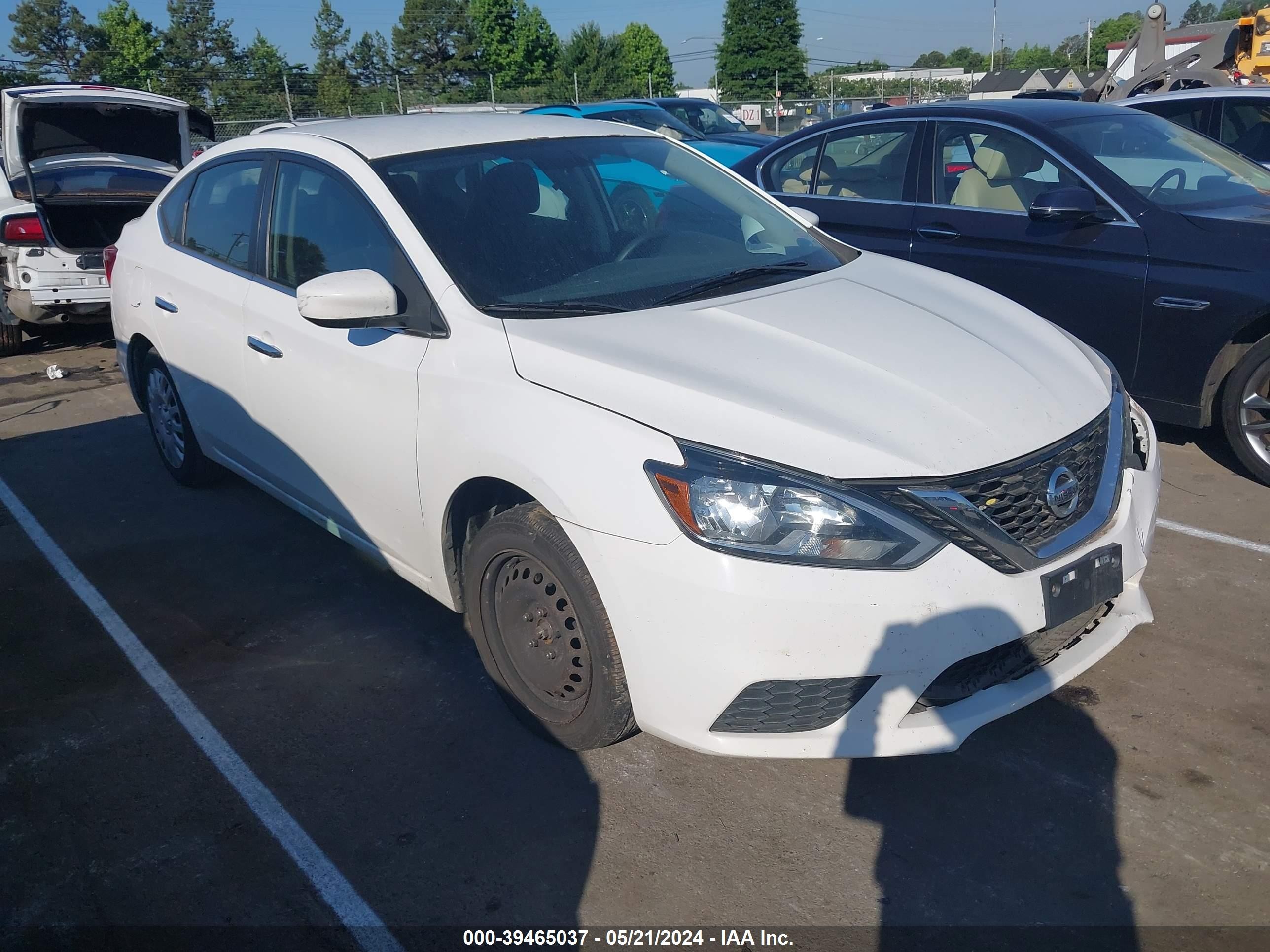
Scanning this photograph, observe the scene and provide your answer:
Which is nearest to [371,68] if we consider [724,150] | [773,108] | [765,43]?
[765,43]

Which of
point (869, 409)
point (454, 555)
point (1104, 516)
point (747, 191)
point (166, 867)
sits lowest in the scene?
point (166, 867)

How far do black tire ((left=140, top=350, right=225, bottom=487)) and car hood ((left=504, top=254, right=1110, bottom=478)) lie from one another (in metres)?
2.71

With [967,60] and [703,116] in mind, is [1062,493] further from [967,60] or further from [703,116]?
[967,60]

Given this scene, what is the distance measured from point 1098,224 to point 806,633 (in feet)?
11.4

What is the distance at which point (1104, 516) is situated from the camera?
9.16 ft

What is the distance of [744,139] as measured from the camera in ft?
45.5

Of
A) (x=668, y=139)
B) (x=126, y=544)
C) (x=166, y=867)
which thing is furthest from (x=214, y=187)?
(x=166, y=867)

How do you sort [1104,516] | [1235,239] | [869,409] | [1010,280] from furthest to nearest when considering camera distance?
[1010,280], [1235,239], [1104,516], [869,409]

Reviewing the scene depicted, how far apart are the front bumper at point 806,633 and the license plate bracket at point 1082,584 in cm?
3

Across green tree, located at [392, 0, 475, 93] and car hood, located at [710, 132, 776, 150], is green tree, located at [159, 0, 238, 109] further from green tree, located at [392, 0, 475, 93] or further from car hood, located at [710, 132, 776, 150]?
car hood, located at [710, 132, 776, 150]

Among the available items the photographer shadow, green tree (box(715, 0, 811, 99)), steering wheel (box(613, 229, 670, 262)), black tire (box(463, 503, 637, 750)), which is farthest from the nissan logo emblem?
green tree (box(715, 0, 811, 99))

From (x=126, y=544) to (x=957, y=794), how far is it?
12.5 feet

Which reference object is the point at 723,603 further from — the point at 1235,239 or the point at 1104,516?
the point at 1235,239

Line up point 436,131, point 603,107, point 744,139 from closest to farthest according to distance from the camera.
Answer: point 436,131 → point 744,139 → point 603,107
